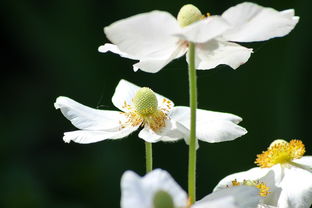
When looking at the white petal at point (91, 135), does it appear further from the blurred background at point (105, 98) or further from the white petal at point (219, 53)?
the blurred background at point (105, 98)

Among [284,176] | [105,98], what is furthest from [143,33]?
[105,98]

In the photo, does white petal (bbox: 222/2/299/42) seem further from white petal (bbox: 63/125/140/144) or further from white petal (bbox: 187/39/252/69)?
white petal (bbox: 63/125/140/144)

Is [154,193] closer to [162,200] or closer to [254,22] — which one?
[162,200]

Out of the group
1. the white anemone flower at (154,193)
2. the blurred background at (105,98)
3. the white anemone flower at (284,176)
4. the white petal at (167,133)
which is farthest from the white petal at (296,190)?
the blurred background at (105,98)

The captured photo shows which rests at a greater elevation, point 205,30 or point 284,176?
point 205,30

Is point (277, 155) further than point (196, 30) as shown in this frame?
Yes

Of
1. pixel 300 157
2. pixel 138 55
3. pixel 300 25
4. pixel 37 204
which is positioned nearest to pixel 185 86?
pixel 300 25

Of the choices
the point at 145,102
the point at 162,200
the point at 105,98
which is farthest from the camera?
the point at 105,98
